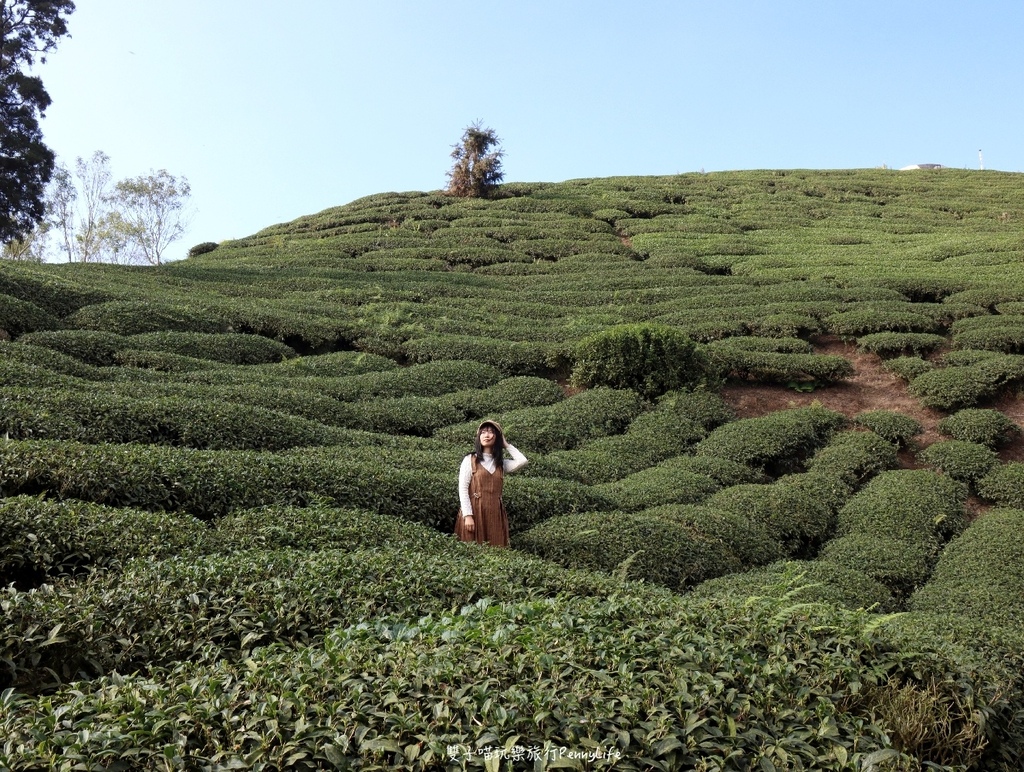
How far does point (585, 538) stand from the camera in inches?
403

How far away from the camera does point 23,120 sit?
30.8m

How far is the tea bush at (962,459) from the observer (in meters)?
14.2

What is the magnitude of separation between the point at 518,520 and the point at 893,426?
27.4 feet

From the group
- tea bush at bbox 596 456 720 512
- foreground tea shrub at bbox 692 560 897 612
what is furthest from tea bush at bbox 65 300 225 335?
foreground tea shrub at bbox 692 560 897 612

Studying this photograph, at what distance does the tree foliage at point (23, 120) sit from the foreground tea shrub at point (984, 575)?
1232 inches

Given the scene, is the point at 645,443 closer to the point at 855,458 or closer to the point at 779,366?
the point at 855,458

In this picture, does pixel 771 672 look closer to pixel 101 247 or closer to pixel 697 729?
pixel 697 729

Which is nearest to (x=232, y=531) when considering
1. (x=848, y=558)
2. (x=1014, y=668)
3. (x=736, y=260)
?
(x=1014, y=668)

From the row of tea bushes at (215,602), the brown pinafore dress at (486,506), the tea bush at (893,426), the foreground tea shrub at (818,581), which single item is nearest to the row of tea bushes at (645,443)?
the tea bush at (893,426)

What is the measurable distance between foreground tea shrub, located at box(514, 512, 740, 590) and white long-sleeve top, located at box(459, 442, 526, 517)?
89cm

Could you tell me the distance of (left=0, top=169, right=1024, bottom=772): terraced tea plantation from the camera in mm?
4516

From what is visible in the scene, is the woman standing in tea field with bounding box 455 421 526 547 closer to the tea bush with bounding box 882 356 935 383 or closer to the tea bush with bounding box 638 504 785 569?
the tea bush with bounding box 638 504 785 569

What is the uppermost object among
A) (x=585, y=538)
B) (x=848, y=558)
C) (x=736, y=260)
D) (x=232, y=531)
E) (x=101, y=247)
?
(x=101, y=247)

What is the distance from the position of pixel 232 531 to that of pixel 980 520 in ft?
34.3
